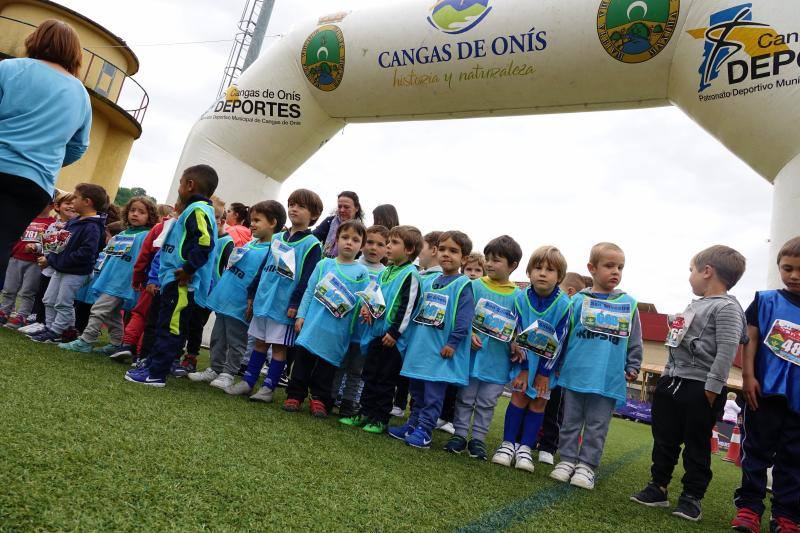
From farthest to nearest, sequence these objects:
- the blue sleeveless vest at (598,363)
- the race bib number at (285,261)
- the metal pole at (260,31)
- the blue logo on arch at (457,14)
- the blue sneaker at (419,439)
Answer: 1. the metal pole at (260,31)
2. the blue logo on arch at (457,14)
3. the race bib number at (285,261)
4. the blue sneaker at (419,439)
5. the blue sleeveless vest at (598,363)

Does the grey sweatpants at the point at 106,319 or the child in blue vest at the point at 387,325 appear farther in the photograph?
the grey sweatpants at the point at 106,319

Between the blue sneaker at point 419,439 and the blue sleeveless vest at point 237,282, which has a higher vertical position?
the blue sleeveless vest at point 237,282

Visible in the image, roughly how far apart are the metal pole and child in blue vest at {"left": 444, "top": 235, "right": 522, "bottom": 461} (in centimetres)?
1046

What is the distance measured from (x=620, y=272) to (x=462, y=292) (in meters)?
0.96

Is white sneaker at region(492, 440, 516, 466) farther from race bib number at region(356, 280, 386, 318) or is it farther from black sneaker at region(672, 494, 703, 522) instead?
race bib number at region(356, 280, 386, 318)

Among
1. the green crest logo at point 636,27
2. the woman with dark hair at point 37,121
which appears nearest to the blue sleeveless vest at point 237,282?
the woman with dark hair at point 37,121

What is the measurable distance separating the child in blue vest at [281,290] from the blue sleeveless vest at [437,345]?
0.86m

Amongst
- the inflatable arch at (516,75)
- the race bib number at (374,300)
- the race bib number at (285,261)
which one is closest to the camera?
the race bib number at (374,300)

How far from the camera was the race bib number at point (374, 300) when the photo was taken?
10.7 feet

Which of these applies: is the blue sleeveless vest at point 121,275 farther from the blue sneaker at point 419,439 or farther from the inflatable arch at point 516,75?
the blue sneaker at point 419,439

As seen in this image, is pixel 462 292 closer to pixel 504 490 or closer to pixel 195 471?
pixel 504 490

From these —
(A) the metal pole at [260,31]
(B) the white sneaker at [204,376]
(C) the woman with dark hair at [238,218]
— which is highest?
(A) the metal pole at [260,31]

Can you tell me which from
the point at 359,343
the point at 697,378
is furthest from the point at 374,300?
the point at 697,378

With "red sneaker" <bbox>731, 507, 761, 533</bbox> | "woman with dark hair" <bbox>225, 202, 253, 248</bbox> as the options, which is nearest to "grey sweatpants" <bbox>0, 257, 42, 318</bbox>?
"woman with dark hair" <bbox>225, 202, 253, 248</bbox>
